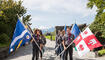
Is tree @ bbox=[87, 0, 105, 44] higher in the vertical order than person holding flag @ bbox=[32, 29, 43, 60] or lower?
higher

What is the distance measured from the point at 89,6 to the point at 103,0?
Result: 2967 mm

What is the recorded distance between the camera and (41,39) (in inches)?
276

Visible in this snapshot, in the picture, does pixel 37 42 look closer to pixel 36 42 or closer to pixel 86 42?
pixel 36 42

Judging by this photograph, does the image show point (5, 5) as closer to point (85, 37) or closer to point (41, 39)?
point (41, 39)

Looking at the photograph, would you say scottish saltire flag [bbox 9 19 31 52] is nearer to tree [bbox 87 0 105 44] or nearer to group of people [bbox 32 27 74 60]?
group of people [bbox 32 27 74 60]

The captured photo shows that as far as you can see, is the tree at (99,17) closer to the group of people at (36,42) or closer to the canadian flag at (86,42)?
the canadian flag at (86,42)

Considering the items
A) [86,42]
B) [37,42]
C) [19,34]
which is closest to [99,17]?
[86,42]

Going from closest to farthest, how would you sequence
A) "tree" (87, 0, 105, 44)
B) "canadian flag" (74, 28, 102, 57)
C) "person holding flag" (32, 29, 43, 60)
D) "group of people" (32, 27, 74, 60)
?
"canadian flag" (74, 28, 102, 57), "group of people" (32, 27, 74, 60), "person holding flag" (32, 29, 43, 60), "tree" (87, 0, 105, 44)

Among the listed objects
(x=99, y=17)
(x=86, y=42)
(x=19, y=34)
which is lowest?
(x=86, y=42)

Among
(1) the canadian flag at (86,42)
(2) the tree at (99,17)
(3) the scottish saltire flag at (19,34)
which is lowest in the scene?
(1) the canadian flag at (86,42)

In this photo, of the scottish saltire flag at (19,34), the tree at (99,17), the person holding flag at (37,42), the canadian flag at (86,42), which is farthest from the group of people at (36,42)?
the tree at (99,17)

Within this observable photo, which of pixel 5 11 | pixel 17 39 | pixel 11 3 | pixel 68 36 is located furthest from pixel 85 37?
pixel 11 3

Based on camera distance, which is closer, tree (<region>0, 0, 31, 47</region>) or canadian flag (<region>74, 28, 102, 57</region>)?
canadian flag (<region>74, 28, 102, 57</region>)

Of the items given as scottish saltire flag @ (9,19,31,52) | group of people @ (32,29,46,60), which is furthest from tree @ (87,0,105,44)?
scottish saltire flag @ (9,19,31,52)
